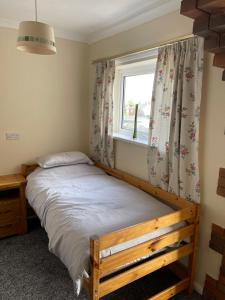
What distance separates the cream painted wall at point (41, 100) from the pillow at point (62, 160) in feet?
0.80

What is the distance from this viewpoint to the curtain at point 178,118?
1.86m

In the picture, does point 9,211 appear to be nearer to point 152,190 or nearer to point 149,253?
point 152,190

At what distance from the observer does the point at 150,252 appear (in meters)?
1.65

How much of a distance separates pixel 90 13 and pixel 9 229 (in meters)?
2.52

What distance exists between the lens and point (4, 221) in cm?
266

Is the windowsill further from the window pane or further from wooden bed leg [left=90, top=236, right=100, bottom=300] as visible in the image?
wooden bed leg [left=90, top=236, right=100, bottom=300]

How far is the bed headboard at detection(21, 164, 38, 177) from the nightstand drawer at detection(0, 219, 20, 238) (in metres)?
0.61

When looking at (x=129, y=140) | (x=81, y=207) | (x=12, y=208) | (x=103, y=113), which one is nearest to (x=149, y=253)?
(x=81, y=207)

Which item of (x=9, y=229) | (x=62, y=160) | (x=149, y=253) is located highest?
(x=62, y=160)

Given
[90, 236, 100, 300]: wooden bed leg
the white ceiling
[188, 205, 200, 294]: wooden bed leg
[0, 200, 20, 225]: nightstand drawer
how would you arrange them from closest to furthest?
1. [90, 236, 100, 300]: wooden bed leg
2. [188, 205, 200, 294]: wooden bed leg
3. the white ceiling
4. [0, 200, 20, 225]: nightstand drawer

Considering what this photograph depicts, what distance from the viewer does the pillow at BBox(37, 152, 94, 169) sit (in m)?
2.92

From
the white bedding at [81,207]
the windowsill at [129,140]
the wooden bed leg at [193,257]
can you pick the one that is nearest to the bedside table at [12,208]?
the white bedding at [81,207]

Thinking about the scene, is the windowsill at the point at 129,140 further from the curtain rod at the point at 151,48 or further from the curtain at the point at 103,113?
the curtain rod at the point at 151,48

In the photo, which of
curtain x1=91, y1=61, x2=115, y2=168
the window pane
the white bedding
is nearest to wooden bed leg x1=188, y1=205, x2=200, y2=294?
the white bedding
